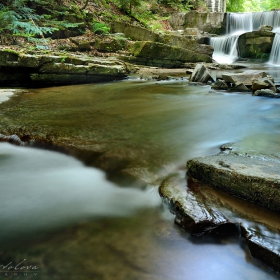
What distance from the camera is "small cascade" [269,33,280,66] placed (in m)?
16.6

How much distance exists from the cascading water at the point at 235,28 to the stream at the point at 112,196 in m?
14.4

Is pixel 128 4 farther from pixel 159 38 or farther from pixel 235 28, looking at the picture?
pixel 235 28

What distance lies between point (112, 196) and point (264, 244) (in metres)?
1.45

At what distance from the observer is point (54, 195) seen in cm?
257

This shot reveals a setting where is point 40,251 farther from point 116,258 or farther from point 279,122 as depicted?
point 279,122

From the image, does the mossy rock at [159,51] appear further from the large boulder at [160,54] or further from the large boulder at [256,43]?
the large boulder at [256,43]

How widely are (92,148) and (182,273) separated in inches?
85.6

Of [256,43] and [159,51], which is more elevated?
[256,43]

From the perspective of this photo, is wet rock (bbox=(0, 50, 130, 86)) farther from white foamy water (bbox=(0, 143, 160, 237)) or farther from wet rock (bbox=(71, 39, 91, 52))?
white foamy water (bbox=(0, 143, 160, 237))

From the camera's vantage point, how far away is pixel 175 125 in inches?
187

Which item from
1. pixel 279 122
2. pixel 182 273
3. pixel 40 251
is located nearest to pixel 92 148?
pixel 40 251

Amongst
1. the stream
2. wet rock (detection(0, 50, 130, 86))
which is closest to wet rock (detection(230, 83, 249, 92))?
the stream

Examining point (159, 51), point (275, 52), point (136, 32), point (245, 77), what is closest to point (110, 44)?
point (159, 51)

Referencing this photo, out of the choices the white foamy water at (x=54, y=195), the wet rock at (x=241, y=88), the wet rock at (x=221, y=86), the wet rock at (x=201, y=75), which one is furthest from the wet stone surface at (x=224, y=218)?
the wet rock at (x=201, y=75)
